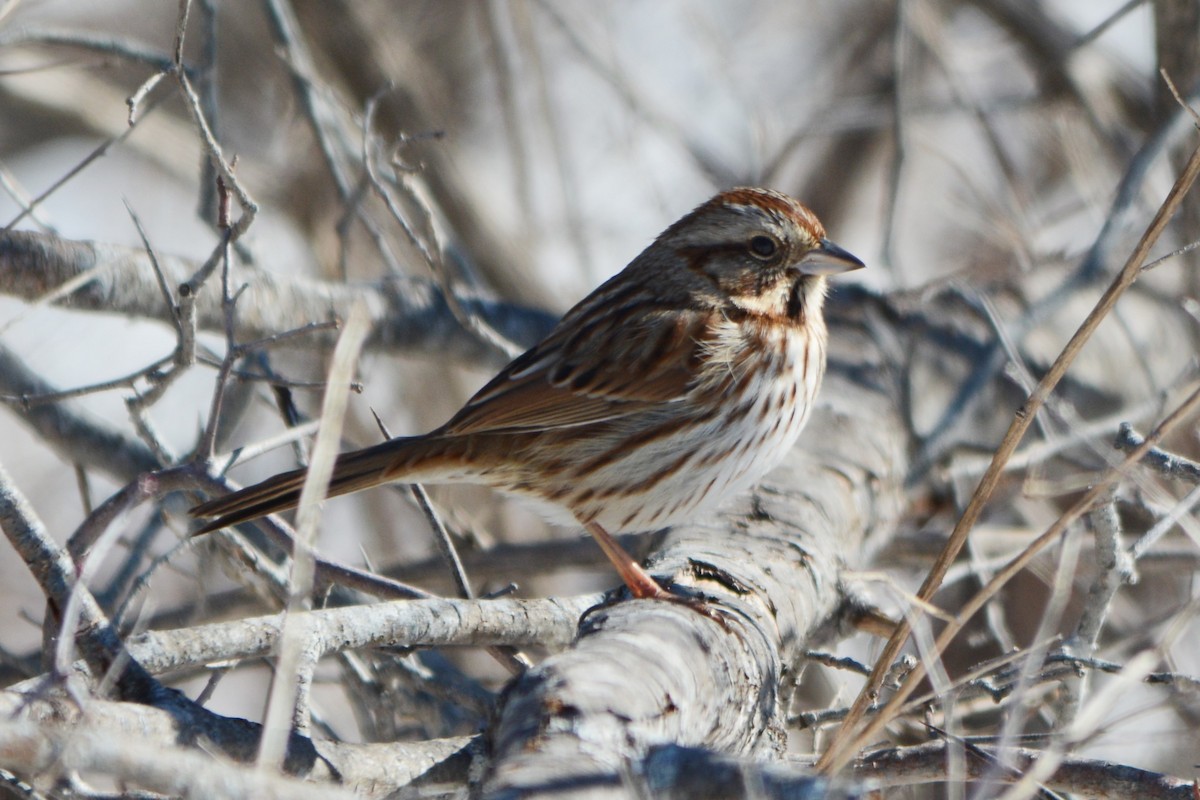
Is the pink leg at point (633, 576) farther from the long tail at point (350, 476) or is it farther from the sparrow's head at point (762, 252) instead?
the sparrow's head at point (762, 252)

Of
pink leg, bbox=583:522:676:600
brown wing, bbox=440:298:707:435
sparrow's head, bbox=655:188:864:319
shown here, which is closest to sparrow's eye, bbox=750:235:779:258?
sparrow's head, bbox=655:188:864:319

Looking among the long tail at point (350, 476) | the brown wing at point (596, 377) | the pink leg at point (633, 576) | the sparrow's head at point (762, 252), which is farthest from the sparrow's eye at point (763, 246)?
the long tail at point (350, 476)

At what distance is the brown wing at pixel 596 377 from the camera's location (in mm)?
3703

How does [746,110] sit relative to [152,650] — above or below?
above

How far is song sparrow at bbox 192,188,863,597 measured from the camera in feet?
11.9

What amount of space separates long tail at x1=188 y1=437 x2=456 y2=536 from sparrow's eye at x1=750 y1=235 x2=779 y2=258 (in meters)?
1.12

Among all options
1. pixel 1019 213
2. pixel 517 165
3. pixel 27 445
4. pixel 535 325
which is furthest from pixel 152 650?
pixel 27 445

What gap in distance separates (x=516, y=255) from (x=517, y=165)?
542mm

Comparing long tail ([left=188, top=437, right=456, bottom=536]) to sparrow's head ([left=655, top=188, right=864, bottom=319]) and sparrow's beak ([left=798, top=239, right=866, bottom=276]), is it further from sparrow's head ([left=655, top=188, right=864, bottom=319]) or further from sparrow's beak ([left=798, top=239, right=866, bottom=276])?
sparrow's beak ([left=798, top=239, right=866, bottom=276])

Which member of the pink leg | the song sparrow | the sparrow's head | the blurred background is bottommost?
the pink leg

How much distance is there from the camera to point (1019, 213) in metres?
5.68

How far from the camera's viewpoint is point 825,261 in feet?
12.3

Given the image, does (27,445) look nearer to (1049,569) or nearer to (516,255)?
(516,255)

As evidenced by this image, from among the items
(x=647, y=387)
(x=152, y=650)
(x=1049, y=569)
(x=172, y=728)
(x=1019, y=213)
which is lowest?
(x=172, y=728)
